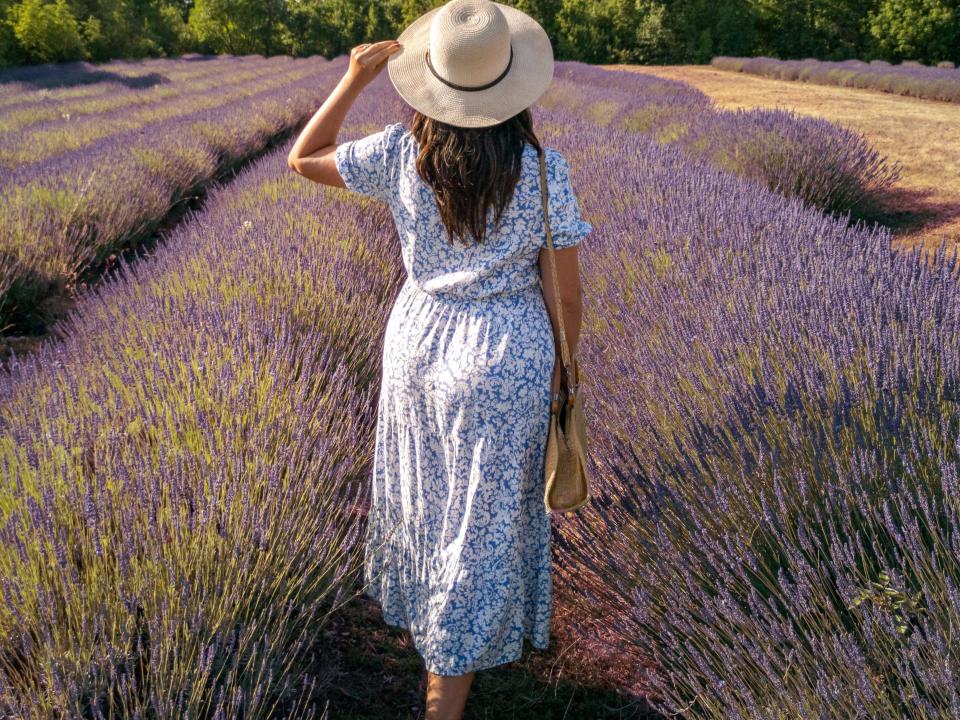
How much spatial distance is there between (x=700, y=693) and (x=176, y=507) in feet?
3.62

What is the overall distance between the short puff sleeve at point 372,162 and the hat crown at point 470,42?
0.20 meters

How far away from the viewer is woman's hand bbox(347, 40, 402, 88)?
5.87 ft

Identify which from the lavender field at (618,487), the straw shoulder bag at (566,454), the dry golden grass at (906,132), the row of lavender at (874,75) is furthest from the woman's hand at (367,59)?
the row of lavender at (874,75)

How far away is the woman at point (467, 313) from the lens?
164cm

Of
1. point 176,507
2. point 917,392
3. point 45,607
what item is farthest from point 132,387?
point 917,392

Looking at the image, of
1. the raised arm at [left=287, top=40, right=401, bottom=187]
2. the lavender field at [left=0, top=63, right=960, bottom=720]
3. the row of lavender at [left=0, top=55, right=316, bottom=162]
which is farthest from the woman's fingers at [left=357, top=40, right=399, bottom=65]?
the row of lavender at [left=0, top=55, right=316, bottom=162]

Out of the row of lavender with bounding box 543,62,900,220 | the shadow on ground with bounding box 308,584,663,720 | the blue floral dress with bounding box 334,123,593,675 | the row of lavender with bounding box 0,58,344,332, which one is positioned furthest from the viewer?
the row of lavender with bounding box 543,62,900,220

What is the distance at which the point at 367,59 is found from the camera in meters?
1.81

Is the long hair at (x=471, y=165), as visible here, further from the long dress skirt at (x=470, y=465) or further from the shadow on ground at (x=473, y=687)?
the shadow on ground at (x=473, y=687)

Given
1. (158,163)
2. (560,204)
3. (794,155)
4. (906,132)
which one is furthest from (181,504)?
(906,132)

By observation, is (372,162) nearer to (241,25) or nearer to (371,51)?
(371,51)

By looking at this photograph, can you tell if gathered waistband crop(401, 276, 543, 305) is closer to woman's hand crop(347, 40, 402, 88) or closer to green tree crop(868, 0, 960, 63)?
woman's hand crop(347, 40, 402, 88)

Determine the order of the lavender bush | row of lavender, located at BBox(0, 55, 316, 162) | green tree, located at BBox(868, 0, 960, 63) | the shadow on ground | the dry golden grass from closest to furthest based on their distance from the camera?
the lavender bush < the shadow on ground < the dry golden grass < row of lavender, located at BBox(0, 55, 316, 162) < green tree, located at BBox(868, 0, 960, 63)

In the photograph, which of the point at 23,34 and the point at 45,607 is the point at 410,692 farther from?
the point at 23,34
